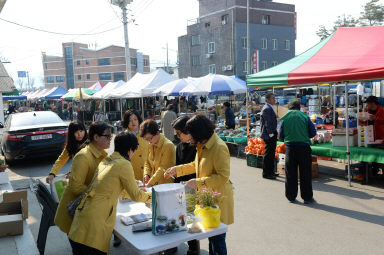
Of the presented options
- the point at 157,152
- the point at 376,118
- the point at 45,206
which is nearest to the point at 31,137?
the point at 45,206

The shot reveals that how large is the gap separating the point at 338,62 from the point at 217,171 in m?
4.74

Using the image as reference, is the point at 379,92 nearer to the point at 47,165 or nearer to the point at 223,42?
the point at 47,165

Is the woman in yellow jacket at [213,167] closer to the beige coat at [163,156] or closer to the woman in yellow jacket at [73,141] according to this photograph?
the beige coat at [163,156]

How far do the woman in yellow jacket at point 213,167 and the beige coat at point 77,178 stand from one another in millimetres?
965

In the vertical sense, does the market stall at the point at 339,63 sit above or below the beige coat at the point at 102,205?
above

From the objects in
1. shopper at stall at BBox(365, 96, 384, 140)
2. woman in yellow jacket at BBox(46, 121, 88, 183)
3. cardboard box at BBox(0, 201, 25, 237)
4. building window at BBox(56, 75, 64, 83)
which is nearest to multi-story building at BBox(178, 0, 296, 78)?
shopper at stall at BBox(365, 96, 384, 140)

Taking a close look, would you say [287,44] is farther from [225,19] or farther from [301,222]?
[301,222]

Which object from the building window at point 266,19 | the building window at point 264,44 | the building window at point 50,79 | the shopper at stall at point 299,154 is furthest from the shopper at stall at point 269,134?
the building window at point 50,79

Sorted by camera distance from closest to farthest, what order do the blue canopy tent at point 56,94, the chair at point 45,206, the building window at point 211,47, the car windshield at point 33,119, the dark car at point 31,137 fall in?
1. the chair at point 45,206
2. the dark car at point 31,137
3. the car windshield at point 33,119
4. the blue canopy tent at point 56,94
5. the building window at point 211,47

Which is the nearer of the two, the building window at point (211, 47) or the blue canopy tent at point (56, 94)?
the blue canopy tent at point (56, 94)

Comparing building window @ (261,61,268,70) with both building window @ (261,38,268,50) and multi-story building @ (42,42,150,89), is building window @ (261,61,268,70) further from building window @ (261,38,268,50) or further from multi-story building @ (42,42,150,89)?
multi-story building @ (42,42,150,89)

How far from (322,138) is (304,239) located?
416 cm

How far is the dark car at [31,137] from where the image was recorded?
941 cm

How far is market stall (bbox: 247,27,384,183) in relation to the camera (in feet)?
19.5
